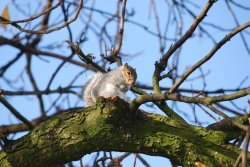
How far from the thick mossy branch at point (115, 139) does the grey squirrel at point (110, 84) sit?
0.56m

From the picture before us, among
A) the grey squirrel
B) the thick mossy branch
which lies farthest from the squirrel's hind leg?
the thick mossy branch

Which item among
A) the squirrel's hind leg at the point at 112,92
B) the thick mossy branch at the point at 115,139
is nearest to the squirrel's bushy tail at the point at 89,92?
the squirrel's hind leg at the point at 112,92

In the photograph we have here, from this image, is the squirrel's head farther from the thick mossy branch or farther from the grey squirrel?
the thick mossy branch

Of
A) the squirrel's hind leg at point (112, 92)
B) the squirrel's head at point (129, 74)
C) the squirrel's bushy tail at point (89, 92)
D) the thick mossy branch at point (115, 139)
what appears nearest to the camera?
the thick mossy branch at point (115, 139)

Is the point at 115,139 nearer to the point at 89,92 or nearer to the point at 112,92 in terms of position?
the point at 112,92

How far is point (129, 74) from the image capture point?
3.31 meters

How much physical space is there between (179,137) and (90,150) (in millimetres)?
440

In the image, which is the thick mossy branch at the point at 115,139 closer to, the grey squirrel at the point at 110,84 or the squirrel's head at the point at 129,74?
the grey squirrel at the point at 110,84

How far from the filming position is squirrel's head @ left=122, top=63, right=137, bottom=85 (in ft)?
10.7

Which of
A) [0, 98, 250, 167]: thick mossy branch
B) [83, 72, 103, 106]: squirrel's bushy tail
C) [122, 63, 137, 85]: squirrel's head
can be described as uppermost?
[122, 63, 137, 85]: squirrel's head

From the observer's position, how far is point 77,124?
2463 millimetres

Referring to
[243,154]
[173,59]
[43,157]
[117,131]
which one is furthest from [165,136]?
[173,59]

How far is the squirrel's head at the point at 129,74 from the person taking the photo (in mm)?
3270

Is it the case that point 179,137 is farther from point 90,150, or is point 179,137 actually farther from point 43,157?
point 43,157
